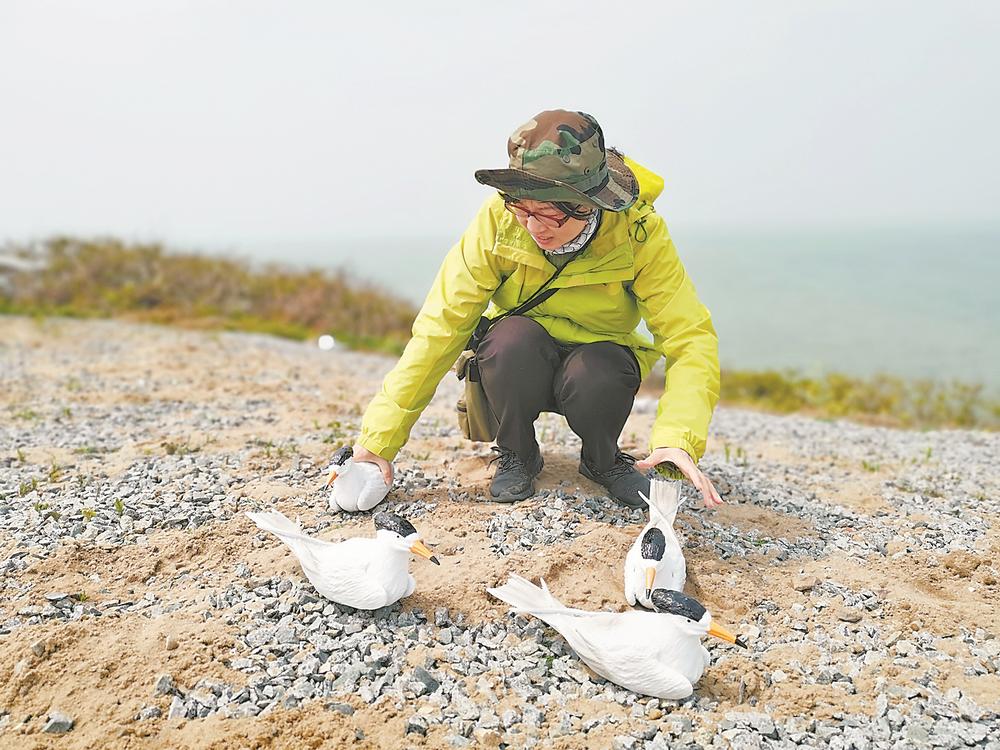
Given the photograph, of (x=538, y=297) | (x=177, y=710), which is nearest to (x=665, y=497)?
(x=538, y=297)

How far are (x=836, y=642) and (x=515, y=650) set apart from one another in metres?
1.19

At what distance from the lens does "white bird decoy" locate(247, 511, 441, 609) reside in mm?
Result: 3189

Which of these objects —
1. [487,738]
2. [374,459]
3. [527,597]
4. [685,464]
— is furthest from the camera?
[374,459]

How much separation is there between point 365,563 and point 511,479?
1.18 m

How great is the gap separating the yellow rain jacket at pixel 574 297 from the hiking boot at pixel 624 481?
68 cm

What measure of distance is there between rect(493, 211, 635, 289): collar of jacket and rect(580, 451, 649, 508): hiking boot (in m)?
0.98

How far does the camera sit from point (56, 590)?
349cm

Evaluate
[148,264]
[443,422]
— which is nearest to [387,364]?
[443,422]

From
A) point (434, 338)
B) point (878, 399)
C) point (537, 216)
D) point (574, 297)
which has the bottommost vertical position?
point (878, 399)

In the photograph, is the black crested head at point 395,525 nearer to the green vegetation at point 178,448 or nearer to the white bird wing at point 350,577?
the white bird wing at point 350,577

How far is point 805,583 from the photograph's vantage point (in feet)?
12.0

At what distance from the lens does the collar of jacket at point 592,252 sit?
3.71 m

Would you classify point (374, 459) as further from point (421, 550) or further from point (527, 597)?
point (527, 597)

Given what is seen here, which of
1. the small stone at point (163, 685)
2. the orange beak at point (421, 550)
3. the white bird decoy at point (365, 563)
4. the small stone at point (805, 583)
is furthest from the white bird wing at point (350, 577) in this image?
the small stone at point (805, 583)
